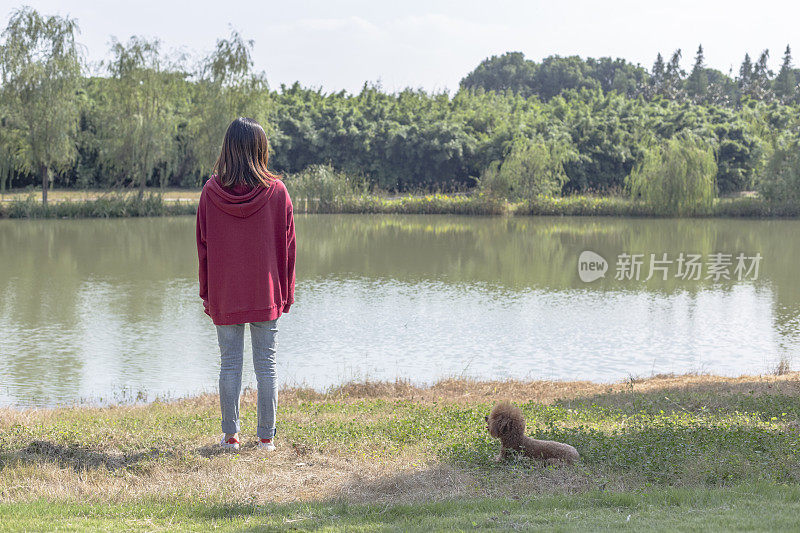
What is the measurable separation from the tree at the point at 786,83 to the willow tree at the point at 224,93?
53.3m

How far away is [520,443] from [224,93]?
28302 mm

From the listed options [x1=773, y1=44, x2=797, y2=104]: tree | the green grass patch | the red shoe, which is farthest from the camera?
[x1=773, y1=44, x2=797, y2=104]: tree

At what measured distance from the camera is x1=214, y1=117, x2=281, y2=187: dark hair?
4.11 m

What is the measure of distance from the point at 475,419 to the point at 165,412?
7.73 ft

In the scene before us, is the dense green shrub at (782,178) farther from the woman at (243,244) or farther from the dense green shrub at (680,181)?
the woman at (243,244)

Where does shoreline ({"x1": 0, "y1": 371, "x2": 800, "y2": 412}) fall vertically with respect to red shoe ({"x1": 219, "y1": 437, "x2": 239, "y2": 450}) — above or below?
below

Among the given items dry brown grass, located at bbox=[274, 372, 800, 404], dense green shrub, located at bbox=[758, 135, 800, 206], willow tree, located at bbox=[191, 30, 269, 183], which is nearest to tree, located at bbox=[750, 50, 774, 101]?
dense green shrub, located at bbox=[758, 135, 800, 206]

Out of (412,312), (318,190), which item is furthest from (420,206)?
(412,312)

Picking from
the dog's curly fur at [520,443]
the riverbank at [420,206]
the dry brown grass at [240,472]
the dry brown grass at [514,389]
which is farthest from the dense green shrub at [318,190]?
the dog's curly fur at [520,443]

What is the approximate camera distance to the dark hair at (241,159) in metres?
4.11

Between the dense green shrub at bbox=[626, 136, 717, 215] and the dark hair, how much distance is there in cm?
2857

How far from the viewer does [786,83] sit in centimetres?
6762

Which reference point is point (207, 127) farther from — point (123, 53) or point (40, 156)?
point (40, 156)

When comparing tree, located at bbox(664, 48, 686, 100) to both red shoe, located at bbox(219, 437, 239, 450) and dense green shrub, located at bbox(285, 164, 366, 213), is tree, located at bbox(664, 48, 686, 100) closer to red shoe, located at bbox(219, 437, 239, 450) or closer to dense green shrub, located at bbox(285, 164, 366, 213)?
dense green shrub, located at bbox(285, 164, 366, 213)
